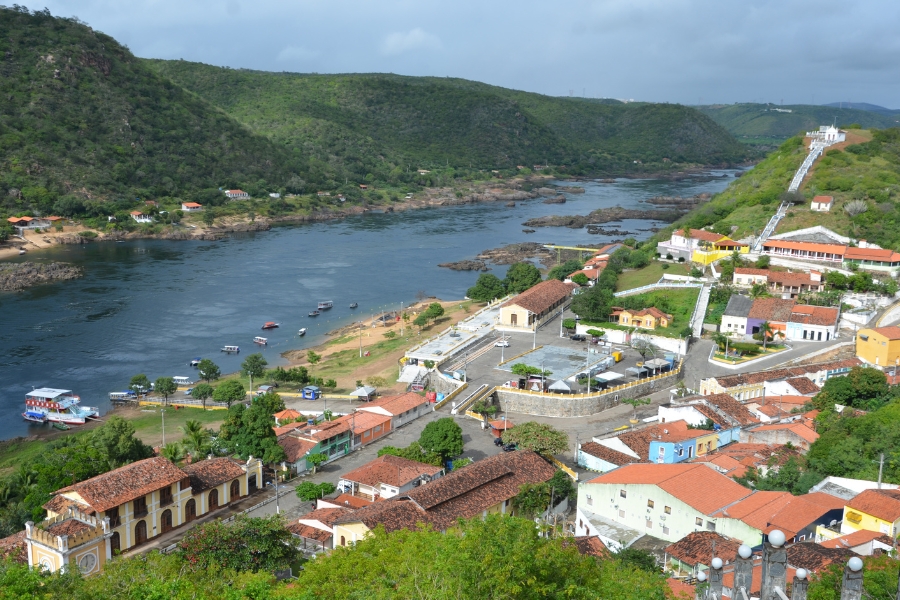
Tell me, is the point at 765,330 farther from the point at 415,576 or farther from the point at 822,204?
the point at 415,576

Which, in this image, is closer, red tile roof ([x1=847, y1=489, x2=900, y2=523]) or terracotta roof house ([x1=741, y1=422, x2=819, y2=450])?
red tile roof ([x1=847, y1=489, x2=900, y2=523])

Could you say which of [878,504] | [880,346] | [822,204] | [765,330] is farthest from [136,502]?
[822,204]

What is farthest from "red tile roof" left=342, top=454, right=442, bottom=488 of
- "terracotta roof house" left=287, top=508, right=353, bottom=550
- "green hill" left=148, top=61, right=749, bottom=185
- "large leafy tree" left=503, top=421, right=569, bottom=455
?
"green hill" left=148, top=61, right=749, bottom=185

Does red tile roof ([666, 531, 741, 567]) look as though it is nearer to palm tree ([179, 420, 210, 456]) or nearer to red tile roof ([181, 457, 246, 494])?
red tile roof ([181, 457, 246, 494])

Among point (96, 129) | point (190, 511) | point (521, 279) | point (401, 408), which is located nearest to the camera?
point (190, 511)

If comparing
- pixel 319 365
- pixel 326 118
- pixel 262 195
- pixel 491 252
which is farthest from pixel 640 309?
pixel 326 118

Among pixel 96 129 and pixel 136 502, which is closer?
pixel 136 502
